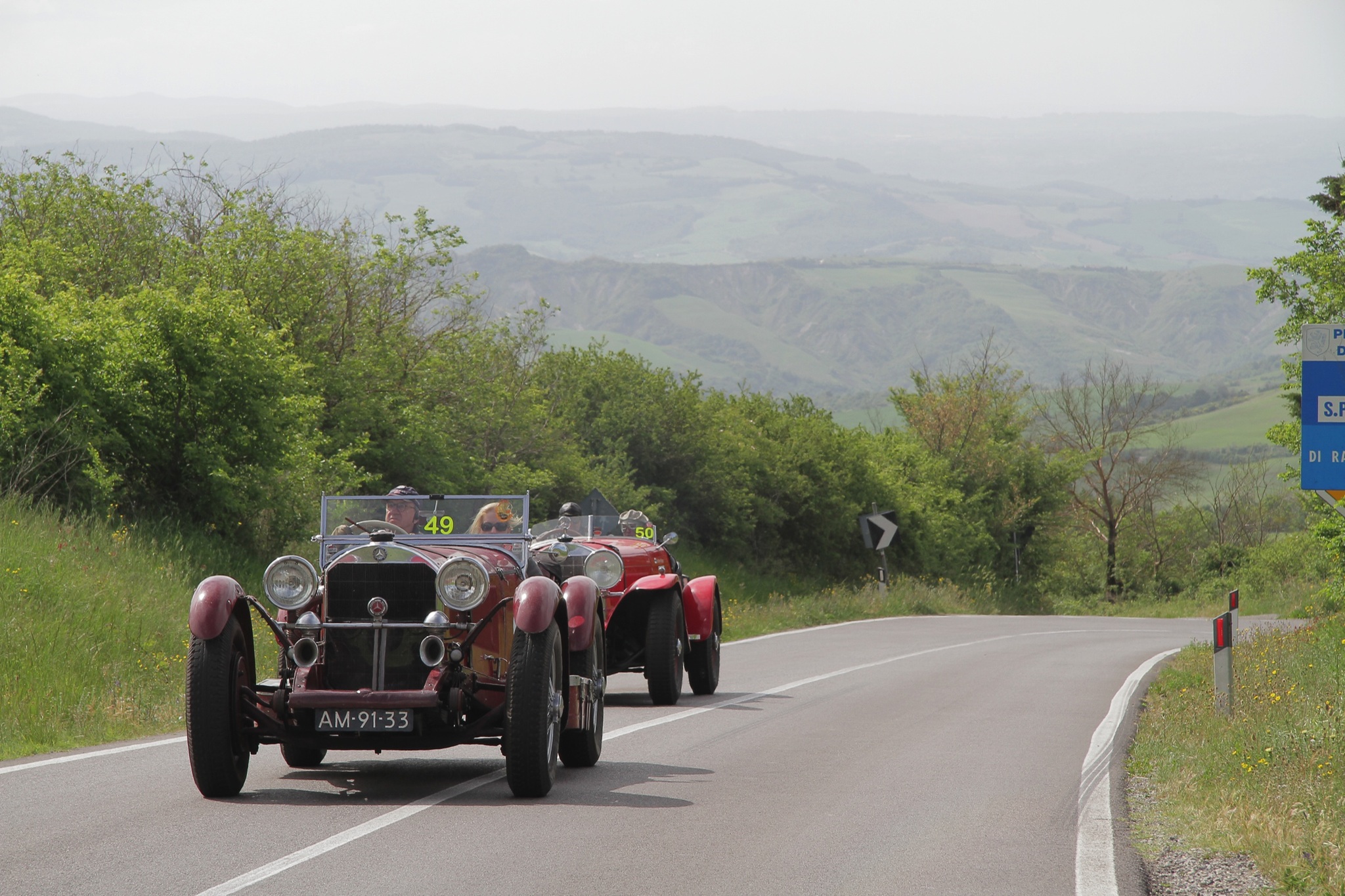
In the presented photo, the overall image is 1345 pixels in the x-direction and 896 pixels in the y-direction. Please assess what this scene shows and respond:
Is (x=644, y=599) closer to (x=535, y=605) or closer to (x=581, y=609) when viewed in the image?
(x=581, y=609)

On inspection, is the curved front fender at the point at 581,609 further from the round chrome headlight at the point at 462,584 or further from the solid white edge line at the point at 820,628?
the solid white edge line at the point at 820,628

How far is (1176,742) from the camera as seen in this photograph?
34.4 ft

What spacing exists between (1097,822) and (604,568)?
17.4ft

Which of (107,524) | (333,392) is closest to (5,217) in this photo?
(333,392)

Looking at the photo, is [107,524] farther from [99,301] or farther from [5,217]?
[5,217]

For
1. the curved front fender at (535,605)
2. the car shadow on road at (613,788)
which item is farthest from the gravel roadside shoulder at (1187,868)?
the curved front fender at (535,605)

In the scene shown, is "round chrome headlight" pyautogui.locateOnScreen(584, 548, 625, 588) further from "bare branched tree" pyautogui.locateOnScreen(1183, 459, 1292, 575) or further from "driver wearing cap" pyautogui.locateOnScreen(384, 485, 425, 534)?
"bare branched tree" pyautogui.locateOnScreen(1183, 459, 1292, 575)

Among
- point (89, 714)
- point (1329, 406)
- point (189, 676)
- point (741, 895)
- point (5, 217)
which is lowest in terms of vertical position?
point (89, 714)

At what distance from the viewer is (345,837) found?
6652mm

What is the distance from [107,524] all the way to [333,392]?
8252 mm

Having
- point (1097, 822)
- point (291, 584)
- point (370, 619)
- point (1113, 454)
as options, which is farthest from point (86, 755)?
point (1113, 454)

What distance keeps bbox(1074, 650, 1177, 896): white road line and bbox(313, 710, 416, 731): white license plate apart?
11.7 ft

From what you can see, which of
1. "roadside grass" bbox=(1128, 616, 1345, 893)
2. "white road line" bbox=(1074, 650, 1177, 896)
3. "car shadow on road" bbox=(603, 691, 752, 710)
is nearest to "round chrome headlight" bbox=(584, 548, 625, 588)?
"car shadow on road" bbox=(603, 691, 752, 710)

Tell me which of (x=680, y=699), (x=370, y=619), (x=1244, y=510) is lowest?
(x=1244, y=510)
